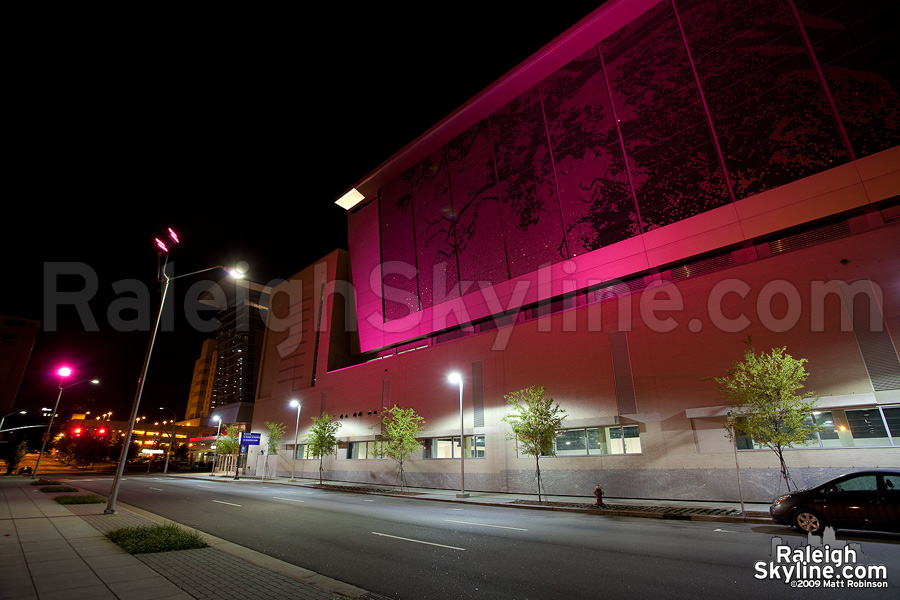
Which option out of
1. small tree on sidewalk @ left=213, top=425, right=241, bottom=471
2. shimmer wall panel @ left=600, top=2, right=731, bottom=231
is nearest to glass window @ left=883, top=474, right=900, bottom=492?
shimmer wall panel @ left=600, top=2, right=731, bottom=231

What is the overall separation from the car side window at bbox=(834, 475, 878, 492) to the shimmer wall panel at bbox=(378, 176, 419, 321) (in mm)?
30949

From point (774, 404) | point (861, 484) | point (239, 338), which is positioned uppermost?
point (239, 338)

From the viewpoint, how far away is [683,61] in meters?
25.5

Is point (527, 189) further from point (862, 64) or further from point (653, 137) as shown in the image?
point (862, 64)

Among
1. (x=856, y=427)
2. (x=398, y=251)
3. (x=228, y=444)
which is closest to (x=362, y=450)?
(x=398, y=251)

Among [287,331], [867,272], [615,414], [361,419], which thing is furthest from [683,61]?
[287,331]

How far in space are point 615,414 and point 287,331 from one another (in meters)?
46.5

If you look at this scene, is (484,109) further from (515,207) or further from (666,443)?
(666,443)

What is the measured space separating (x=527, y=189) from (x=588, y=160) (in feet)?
16.6

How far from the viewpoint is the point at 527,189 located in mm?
32031

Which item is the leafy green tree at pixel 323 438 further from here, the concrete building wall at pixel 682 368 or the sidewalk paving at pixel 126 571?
the sidewalk paving at pixel 126 571

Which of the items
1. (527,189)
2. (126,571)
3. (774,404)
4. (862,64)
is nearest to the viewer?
(126,571)

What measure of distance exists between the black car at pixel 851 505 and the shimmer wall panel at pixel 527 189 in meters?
19.9

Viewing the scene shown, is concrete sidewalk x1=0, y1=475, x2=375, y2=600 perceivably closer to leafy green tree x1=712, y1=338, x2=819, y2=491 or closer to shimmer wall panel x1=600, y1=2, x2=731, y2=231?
leafy green tree x1=712, y1=338, x2=819, y2=491
